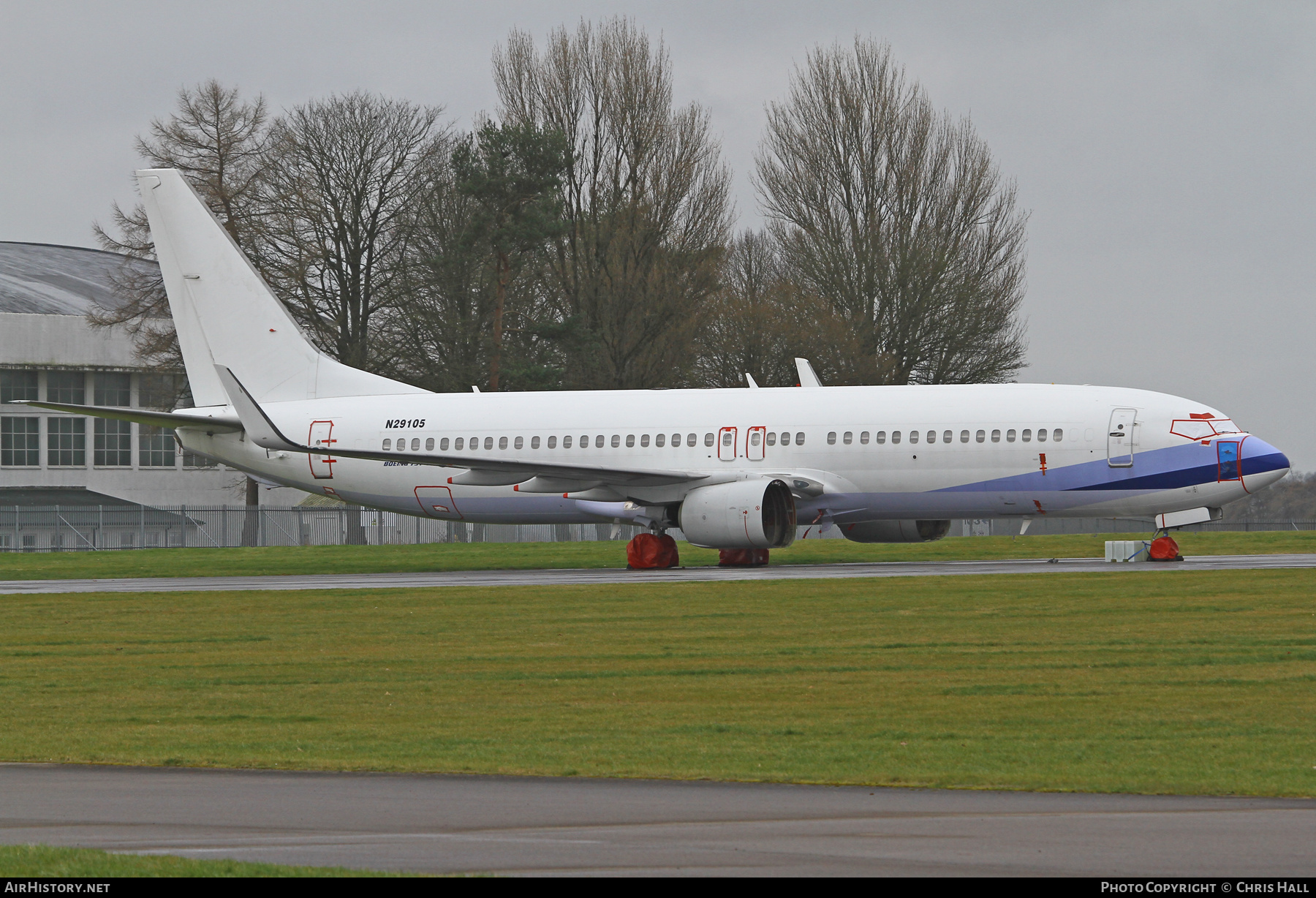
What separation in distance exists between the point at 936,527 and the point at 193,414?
17.0m

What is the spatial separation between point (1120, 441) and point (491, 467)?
40.5ft

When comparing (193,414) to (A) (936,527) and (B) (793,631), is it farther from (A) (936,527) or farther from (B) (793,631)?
(B) (793,631)

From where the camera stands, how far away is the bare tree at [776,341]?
61438 mm

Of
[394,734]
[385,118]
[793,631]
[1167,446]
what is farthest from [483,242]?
[394,734]

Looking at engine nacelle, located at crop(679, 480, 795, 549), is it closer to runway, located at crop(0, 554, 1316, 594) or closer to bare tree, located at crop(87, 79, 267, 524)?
runway, located at crop(0, 554, 1316, 594)

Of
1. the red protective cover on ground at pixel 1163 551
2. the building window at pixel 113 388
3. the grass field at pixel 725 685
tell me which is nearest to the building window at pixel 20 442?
the building window at pixel 113 388

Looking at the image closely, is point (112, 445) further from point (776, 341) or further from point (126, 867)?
point (126, 867)

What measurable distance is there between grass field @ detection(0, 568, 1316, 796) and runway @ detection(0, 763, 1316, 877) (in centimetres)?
71

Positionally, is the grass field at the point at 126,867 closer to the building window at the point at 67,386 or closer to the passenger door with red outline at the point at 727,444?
the passenger door with red outline at the point at 727,444

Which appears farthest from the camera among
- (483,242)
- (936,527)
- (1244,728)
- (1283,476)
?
(483,242)

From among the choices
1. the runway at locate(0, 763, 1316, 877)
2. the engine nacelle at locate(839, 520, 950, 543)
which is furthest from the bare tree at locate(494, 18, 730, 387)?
the runway at locate(0, 763, 1316, 877)

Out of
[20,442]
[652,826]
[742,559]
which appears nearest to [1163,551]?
[742,559]

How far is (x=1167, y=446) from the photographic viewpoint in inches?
1235

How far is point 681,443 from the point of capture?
34.9 meters
